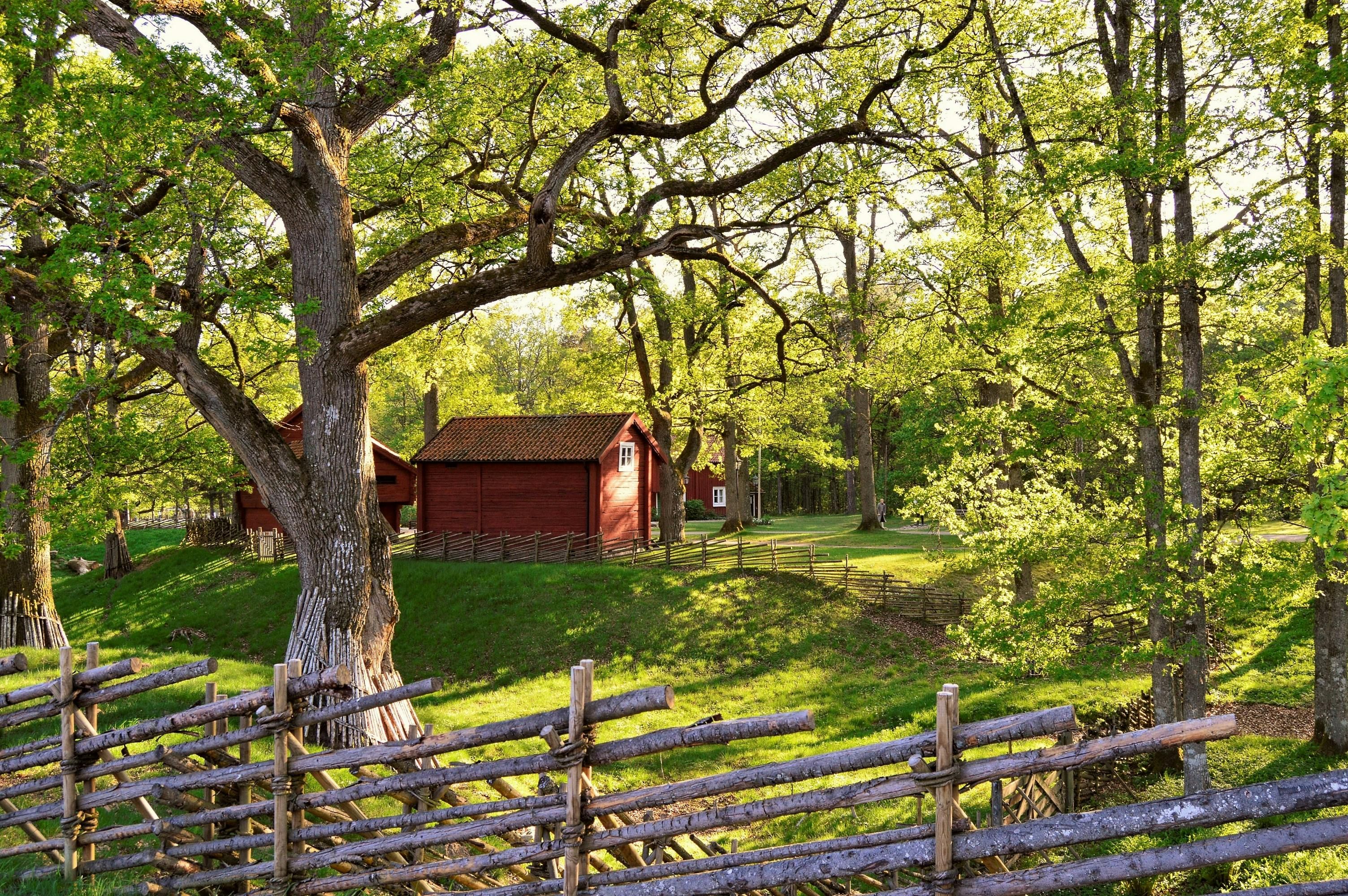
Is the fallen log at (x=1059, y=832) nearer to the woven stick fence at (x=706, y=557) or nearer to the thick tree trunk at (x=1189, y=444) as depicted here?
the thick tree trunk at (x=1189, y=444)

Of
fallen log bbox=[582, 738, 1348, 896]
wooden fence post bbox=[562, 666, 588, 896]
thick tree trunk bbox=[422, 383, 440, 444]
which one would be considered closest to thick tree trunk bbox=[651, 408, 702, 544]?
thick tree trunk bbox=[422, 383, 440, 444]

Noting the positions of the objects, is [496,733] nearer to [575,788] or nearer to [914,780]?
[575,788]

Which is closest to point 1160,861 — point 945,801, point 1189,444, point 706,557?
point 945,801

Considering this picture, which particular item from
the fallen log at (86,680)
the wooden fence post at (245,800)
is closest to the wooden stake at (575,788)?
the wooden fence post at (245,800)

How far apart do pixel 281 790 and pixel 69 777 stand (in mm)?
2089

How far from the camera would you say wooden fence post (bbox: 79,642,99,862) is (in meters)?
6.52

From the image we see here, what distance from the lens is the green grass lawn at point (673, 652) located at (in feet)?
43.2

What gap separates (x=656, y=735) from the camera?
4848 millimetres

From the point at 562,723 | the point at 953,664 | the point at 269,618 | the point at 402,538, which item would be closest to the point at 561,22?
the point at 562,723

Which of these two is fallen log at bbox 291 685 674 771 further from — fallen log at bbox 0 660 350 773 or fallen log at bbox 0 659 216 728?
fallen log at bbox 0 659 216 728

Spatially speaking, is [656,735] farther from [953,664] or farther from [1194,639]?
[953,664]

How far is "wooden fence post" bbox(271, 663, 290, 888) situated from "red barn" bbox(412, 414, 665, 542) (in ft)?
→ 76.2

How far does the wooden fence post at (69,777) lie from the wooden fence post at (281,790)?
6.23 ft

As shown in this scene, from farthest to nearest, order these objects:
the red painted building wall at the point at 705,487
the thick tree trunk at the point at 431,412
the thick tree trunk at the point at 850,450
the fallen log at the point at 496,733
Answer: the red painted building wall at the point at 705,487
the thick tree trunk at the point at 850,450
the thick tree trunk at the point at 431,412
the fallen log at the point at 496,733
